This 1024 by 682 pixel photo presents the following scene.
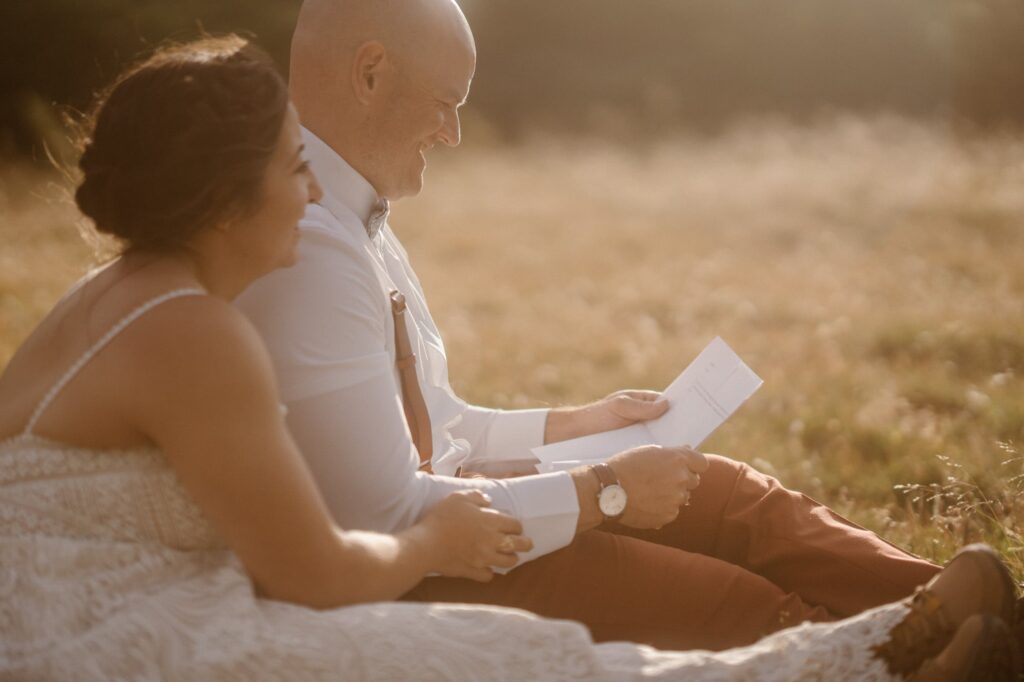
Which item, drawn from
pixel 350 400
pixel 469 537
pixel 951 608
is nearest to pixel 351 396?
pixel 350 400

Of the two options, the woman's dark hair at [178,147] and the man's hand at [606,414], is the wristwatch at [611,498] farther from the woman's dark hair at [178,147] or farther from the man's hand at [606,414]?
the woman's dark hair at [178,147]

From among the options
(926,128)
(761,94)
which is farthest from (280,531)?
(761,94)

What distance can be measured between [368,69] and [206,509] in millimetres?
1362

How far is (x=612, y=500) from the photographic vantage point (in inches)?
101

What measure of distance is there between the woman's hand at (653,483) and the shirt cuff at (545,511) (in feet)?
0.48

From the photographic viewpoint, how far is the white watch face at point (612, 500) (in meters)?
2.56

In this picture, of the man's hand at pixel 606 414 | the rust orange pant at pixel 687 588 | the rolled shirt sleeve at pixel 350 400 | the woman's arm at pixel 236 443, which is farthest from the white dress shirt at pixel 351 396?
the man's hand at pixel 606 414

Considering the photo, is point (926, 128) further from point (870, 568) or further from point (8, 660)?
point (8, 660)

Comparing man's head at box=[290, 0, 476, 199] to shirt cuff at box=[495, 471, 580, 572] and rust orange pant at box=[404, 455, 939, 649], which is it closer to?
shirt cuff at box=[495, 471, 580, 572]

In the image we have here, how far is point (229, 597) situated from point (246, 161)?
823 millimetres

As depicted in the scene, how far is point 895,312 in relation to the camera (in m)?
7.19

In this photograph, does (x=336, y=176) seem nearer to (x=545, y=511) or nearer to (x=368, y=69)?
(x=368, y=69)

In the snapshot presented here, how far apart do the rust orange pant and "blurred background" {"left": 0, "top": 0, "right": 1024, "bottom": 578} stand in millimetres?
674

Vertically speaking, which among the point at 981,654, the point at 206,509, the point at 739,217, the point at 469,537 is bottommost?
the point at 739,217
